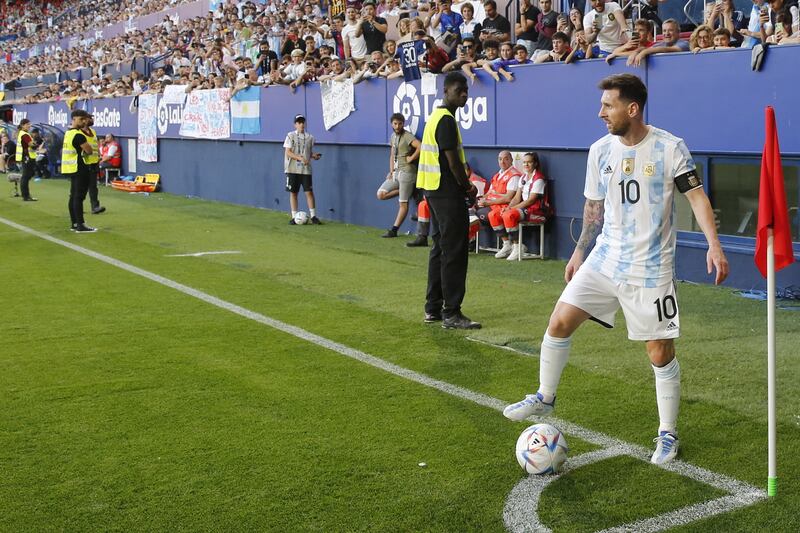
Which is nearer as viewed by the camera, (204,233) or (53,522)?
(53,522)

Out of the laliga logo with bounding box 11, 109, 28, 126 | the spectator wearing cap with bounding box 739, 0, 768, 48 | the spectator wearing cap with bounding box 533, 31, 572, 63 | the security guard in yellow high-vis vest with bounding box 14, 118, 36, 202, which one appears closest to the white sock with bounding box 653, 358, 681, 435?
the spectator wearing cap with bounding box 739, 0, 768, 48

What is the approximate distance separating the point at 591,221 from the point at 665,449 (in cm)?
129

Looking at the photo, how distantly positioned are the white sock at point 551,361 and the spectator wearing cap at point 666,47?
7390 millimetres

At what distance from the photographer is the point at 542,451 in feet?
17.1

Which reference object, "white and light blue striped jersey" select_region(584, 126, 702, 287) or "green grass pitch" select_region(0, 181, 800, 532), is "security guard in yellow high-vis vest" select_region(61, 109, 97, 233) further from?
"white and light blue striped jersey" select_region(584, 126, 702, 287)

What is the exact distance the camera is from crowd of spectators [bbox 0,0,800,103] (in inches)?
487

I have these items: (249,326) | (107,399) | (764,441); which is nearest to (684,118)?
(249,326)

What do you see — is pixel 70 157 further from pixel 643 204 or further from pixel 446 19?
pixel 643 204

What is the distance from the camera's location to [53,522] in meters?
4.64

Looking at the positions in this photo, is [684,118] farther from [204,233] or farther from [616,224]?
[204,233]

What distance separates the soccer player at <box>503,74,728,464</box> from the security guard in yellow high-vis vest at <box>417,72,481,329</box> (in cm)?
342

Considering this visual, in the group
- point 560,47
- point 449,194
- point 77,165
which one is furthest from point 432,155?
point 77,165

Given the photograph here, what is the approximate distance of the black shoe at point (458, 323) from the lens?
29.6 ft

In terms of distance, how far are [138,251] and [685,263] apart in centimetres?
779
